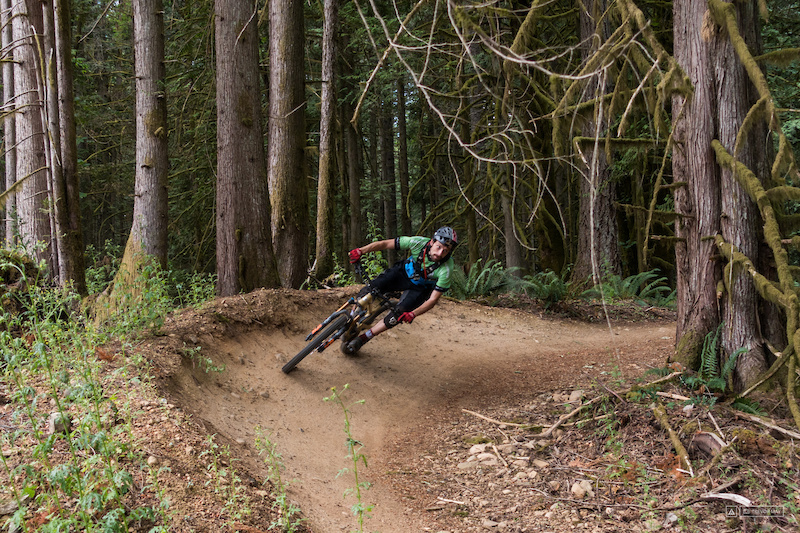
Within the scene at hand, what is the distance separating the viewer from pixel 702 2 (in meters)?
5.09

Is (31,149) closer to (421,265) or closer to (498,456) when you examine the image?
(421,265)

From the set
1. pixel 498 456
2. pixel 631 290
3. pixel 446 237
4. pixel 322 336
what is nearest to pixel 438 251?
pixel 446 237

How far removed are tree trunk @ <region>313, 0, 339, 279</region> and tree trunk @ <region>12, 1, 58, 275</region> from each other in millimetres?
4525

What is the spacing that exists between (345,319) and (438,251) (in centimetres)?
150

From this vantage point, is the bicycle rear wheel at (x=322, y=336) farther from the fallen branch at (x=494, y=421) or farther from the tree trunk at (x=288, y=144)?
the tree trunk at (x=288, y=144)

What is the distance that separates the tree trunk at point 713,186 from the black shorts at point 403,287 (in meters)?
3.17

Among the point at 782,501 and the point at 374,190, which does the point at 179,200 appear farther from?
the point at 782,501

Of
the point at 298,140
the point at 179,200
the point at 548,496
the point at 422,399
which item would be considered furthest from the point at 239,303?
the point at 179,200

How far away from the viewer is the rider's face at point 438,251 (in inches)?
273

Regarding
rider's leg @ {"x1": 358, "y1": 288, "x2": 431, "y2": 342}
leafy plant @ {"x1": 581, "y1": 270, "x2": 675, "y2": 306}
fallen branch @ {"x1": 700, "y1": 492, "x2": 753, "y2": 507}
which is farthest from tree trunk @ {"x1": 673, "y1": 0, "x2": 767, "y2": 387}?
leafy plant @ {"x1": 581, "y1": 270, "x2": 675, "y2": 306}

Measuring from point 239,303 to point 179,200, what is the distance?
28.0 ft

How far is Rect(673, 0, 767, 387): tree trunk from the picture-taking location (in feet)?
16.3

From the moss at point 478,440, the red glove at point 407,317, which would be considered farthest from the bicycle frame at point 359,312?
the moss at point 478,440

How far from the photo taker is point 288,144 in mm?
10000
